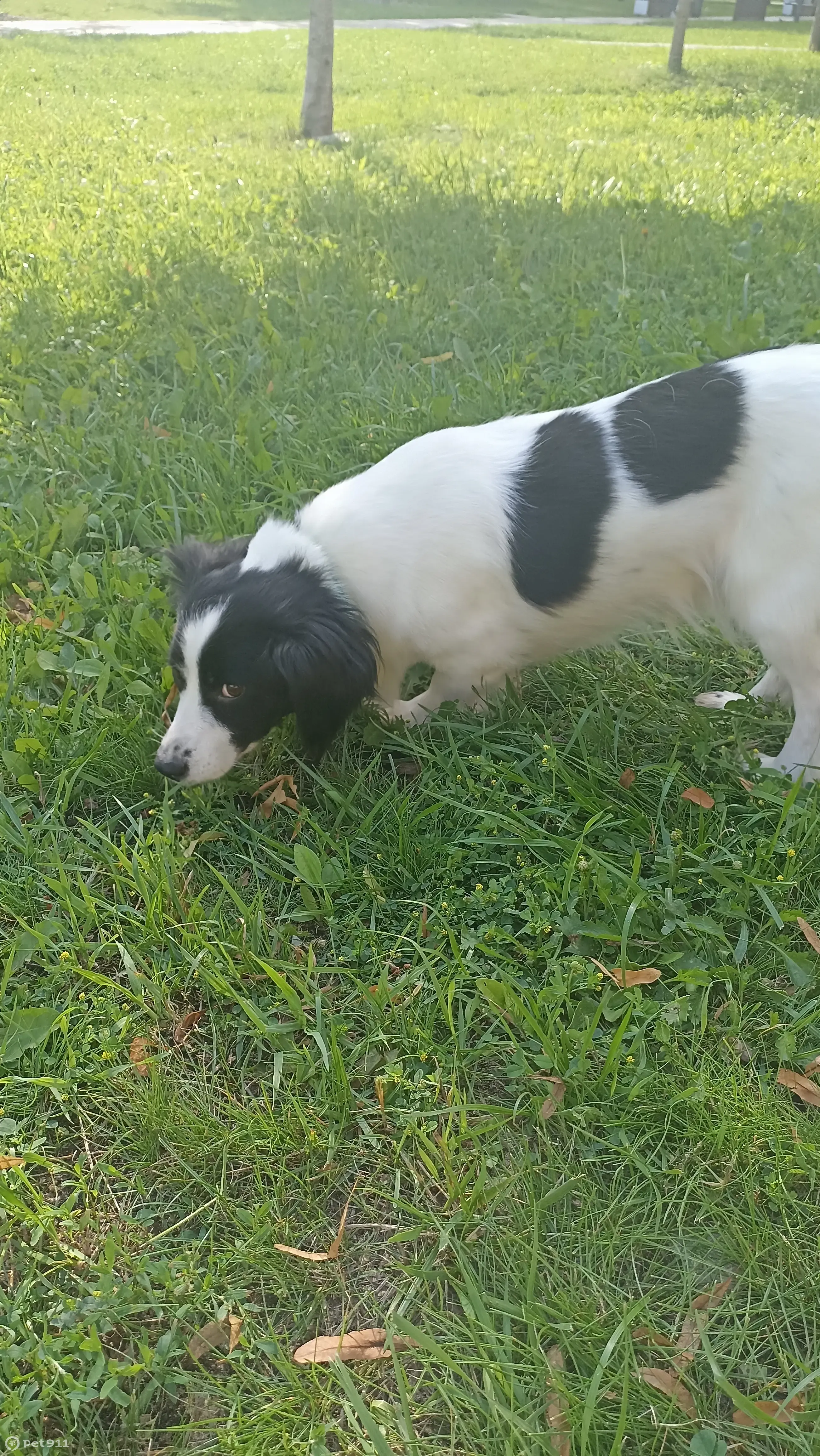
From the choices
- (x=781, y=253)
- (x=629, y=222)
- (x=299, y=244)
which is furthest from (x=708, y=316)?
(x=299, y=244)

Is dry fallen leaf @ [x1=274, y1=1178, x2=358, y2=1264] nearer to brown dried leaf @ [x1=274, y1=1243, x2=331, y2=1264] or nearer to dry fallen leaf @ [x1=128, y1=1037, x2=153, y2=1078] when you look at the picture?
brown dried leaf @ [x1=274, y1=1243, x2=331, y2=1264]

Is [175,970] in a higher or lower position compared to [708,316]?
lower

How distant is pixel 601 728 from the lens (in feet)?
9.18

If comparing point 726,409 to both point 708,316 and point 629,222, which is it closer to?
point 708,316

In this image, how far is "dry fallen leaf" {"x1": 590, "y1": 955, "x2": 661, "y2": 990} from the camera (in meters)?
2.20

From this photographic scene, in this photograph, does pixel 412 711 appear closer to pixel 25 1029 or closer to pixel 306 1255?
pixel 25 1029

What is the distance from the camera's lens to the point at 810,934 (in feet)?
7.43

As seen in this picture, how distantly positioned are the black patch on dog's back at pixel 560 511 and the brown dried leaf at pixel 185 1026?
133 centimetres

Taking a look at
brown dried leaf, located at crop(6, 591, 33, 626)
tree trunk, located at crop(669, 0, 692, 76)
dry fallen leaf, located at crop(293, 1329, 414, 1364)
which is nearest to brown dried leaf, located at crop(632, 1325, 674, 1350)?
dry fallen leaf, located at crop(293, 1329, 414, 1364)

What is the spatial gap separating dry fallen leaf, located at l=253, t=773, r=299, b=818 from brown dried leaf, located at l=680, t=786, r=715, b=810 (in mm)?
1031

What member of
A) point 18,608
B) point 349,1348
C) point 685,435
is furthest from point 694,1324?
point 18,608

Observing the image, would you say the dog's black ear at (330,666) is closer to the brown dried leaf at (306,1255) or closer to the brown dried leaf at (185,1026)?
the brown dried leaf at (185,1026)

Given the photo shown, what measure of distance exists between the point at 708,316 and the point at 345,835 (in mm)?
3515

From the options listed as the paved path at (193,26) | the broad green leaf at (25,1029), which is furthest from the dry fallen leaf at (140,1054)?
the paved path at (193,26)
